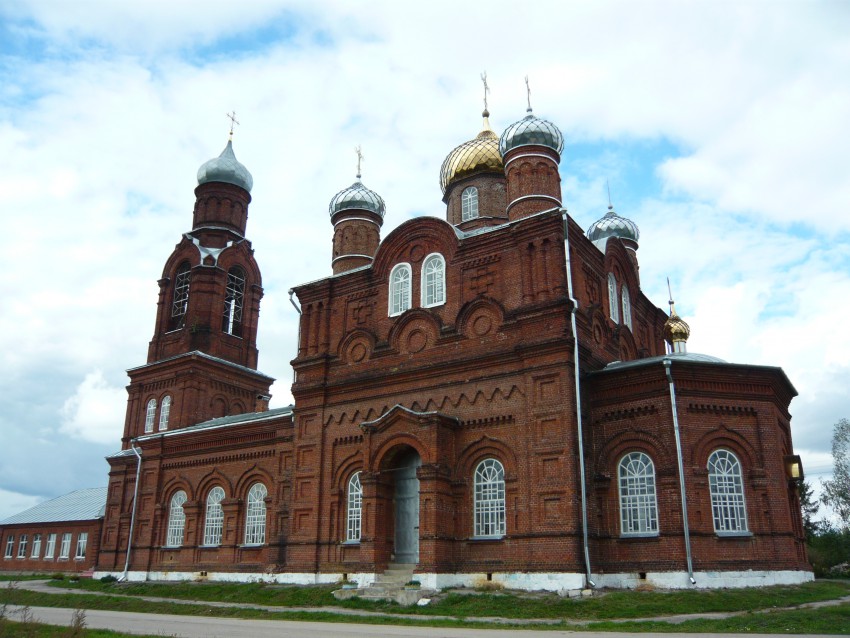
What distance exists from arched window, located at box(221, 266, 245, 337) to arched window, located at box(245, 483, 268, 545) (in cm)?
853

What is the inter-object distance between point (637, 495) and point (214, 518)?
543 inches

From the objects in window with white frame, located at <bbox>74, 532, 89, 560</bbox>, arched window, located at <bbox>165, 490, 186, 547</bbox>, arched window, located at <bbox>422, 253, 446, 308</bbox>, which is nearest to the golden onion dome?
arched window, located at <bbox>422, 253, 446, 308</bbox>

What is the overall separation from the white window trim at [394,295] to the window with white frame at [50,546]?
24673mm

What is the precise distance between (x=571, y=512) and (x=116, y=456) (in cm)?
1871

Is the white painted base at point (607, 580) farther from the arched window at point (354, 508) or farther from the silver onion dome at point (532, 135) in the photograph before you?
the silver onion dome at point (532, 135)

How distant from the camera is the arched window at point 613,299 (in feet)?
66.7

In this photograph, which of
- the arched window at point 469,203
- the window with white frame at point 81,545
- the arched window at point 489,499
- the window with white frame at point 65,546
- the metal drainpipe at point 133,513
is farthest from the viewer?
the window with white frame at point 65,546

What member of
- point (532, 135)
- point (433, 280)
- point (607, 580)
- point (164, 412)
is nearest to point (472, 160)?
point (532, 135)

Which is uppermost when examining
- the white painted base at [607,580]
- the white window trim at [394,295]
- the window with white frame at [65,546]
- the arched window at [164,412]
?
the white window trim at [394,295]

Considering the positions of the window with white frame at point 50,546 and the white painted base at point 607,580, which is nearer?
the white painted base at point 607,580

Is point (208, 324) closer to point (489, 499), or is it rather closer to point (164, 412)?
point (164, 412)

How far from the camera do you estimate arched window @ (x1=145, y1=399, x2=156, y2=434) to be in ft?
93.3

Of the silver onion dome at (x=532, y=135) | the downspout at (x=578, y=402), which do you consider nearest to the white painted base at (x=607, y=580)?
the downspout at (x=578, y=402)

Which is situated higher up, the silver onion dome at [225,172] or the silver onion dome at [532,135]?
the silver onion dome at [225,172]
